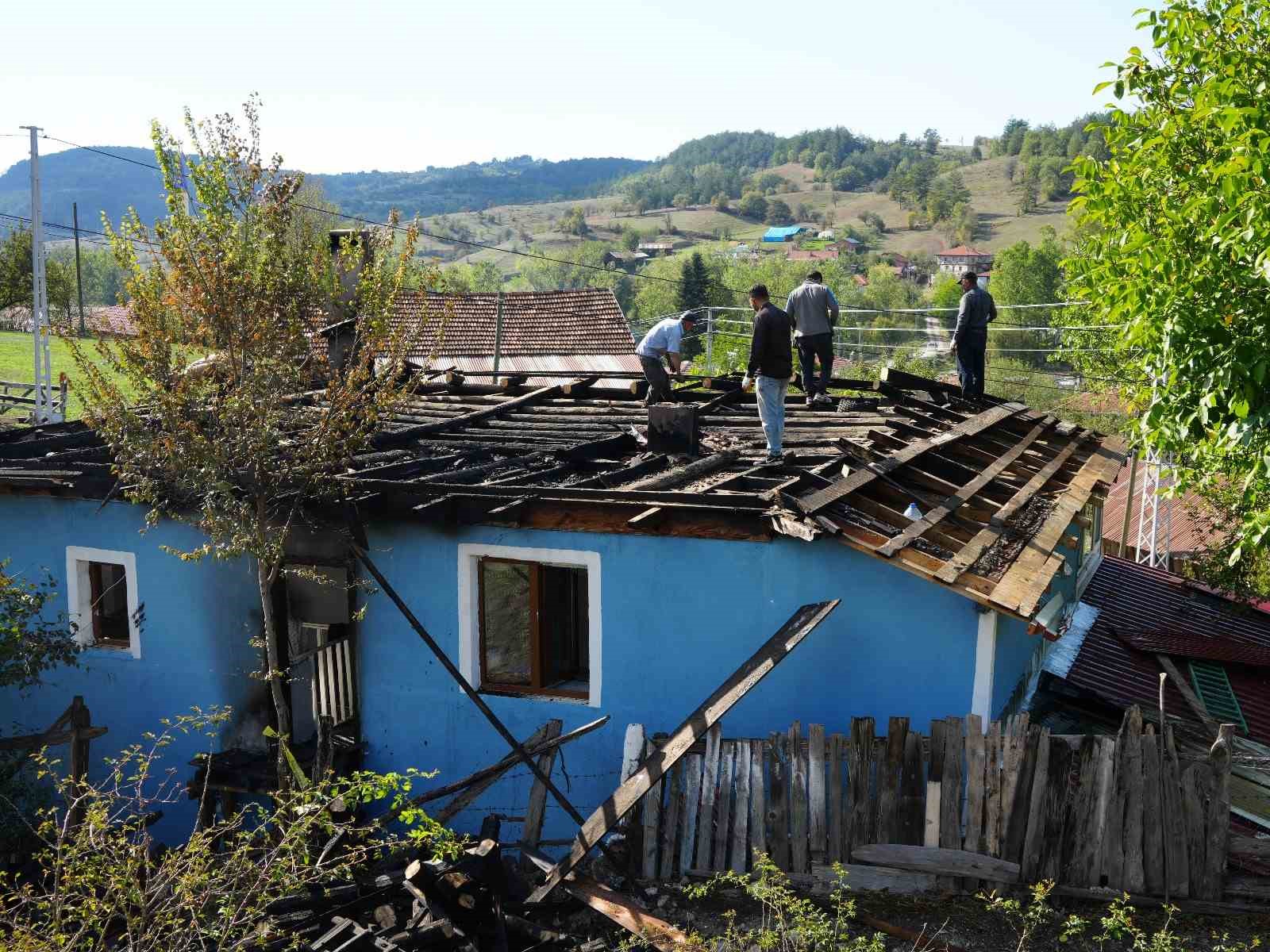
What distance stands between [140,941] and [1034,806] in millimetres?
5550

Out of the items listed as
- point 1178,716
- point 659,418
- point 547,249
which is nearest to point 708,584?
point 659,418

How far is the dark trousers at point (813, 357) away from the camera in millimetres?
13703

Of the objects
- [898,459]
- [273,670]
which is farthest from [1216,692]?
[273,670]

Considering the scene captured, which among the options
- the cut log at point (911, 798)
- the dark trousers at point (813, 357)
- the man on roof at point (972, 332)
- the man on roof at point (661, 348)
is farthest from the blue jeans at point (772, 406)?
the man on roof at point (972, 332)

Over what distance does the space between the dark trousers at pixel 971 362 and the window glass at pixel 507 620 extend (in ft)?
24.5

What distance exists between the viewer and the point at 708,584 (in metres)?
9.11

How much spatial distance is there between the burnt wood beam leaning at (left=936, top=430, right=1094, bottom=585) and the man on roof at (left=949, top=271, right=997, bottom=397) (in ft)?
5.87

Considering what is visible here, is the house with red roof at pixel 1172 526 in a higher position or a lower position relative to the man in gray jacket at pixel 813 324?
lower

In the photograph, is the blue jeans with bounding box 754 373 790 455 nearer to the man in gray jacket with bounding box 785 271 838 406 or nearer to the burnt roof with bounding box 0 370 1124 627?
the burnt roof with bounding box 0 370 1124 627

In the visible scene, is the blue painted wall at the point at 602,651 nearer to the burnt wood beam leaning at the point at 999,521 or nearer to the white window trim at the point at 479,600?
the white window trim at the point at 479,600

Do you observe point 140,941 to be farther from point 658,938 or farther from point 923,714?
point 923,714

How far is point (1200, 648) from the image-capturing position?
13695mm

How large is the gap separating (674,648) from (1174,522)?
22.1 m

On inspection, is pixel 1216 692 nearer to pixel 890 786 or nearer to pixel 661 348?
pixel 890 786
